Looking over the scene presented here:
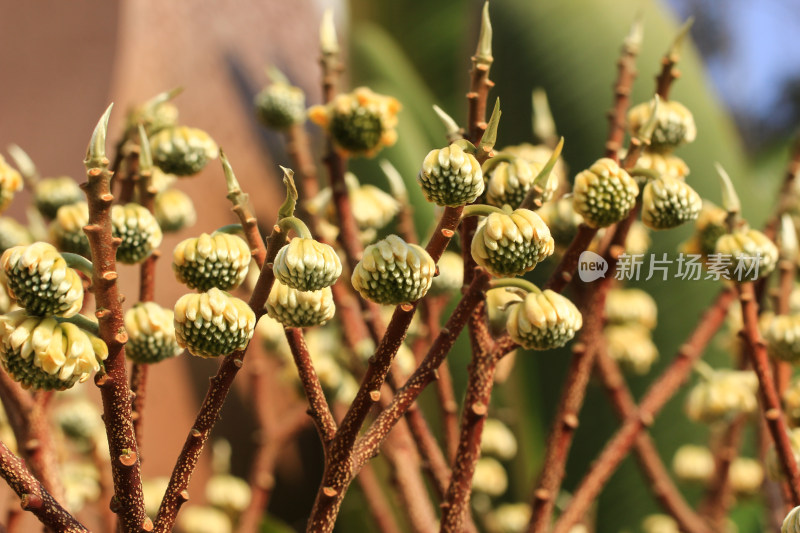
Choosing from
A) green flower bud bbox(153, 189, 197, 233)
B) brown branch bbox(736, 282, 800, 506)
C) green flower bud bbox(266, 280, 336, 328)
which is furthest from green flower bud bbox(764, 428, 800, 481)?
green flower bud bbox(153, 189, 197, 233)

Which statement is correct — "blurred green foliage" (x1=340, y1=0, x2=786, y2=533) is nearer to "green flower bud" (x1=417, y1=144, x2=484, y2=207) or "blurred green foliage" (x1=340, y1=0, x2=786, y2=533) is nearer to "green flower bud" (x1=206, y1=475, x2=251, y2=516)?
"green flower bud" (x1=206, y1=475, x2=251, y2=516)

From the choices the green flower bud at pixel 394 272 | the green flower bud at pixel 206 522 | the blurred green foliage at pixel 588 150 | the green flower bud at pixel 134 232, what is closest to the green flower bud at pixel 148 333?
the green flower bud at pixel 134 232

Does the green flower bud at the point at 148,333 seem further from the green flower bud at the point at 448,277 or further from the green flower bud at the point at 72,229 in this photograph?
the green flower bud at the point at 448,277

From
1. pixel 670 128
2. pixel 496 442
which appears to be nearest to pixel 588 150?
pixel 496 442

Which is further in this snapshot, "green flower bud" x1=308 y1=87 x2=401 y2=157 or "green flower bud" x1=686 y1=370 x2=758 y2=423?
"green flower bud" x1=686 y1=370 x2=758 y2=423

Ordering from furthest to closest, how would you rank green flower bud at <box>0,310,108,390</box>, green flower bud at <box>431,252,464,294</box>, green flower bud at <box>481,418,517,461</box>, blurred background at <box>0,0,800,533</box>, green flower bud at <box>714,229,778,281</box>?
blurred background at <box>0,0,800,533</box>
green flower bud at <box>481,418,517,461</box>
green flower bud at <box>431,252,464,294</box>
green flower bud at <box>714,229,778,281</box>
green flower bud at <box>0,310,108,390</box>

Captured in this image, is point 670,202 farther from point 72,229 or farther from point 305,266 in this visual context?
point 72,229

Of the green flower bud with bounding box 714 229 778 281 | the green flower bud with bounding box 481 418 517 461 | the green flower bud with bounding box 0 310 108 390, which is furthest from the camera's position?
the green flower bud with bounding box 481 418 517 461

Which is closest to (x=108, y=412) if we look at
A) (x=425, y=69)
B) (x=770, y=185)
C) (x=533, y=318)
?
(x=533, y=318)
